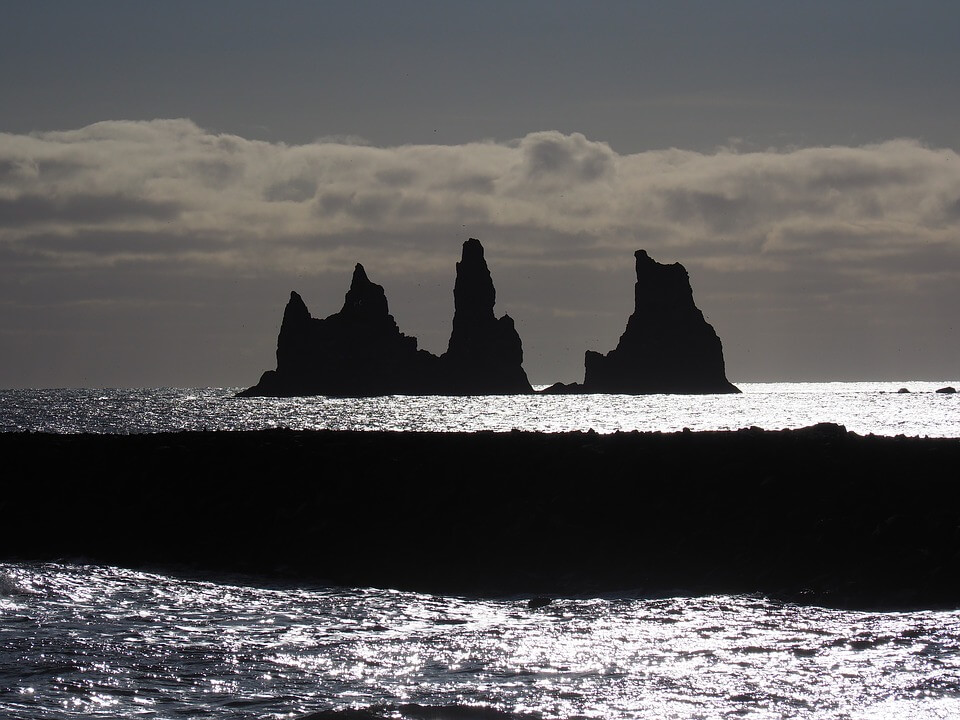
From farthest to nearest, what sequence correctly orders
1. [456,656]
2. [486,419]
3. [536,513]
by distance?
[486,419] < [536,513] < [456,656]

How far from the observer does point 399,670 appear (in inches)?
516

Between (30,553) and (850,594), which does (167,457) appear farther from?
(850,594)

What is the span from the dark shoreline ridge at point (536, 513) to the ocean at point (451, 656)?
4.07 ft

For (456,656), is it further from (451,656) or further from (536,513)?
(536,513)

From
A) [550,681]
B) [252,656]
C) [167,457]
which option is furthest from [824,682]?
[167,457]

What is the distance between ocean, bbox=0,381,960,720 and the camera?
11633 millimetres

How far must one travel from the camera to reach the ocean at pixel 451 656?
11633 millimetres

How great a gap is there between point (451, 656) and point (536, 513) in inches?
288

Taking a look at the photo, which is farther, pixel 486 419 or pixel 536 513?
pixel 486 419

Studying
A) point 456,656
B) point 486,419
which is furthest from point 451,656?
point 486,419

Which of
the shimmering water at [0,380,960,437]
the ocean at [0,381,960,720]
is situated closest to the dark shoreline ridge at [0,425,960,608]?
the ocean at [0,381,960,720]

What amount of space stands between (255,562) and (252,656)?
6.66 meters

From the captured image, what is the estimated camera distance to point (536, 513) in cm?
2083

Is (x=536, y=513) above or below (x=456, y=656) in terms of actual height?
above
